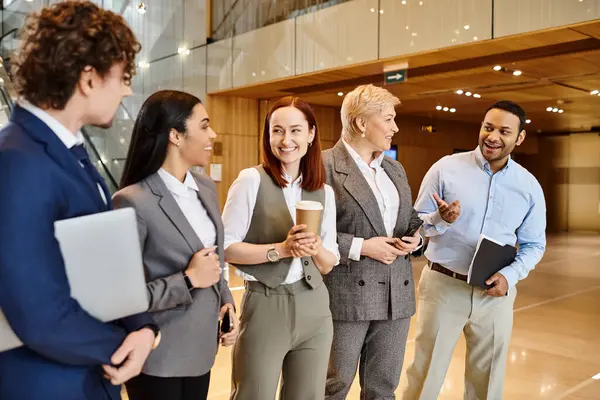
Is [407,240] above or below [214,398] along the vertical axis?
above

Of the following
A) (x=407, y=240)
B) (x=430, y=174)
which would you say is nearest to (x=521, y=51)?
Result: (x=430, y=174)

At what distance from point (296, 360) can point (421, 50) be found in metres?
6.55

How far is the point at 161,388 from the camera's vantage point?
66.7 inches

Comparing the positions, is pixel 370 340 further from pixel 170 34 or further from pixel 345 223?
pixel 170 34

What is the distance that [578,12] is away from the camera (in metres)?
6.38

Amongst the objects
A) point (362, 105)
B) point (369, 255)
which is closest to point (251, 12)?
point (362, 105)

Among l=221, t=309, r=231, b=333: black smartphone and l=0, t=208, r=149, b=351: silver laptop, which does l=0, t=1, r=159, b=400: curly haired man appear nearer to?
l=0, t=208, r=149, b=351: silver laptop

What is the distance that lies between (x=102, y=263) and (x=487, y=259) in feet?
6.92

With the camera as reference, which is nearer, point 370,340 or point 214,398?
point 370,340

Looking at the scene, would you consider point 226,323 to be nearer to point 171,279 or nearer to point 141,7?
point 171,279

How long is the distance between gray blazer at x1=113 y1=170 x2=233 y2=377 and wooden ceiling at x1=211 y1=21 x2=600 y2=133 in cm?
631

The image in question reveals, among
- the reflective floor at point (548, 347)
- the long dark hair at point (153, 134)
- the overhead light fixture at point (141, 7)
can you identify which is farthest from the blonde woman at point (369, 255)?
the overhead light fixture at point (141, 7)

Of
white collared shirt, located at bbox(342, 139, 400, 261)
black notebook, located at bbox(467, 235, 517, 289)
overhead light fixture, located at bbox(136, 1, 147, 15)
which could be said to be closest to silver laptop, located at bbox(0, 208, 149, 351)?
white collared shirt, located at bbox(342, 139, 400, 261)

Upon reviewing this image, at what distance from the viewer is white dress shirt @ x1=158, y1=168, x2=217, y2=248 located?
1.85m
